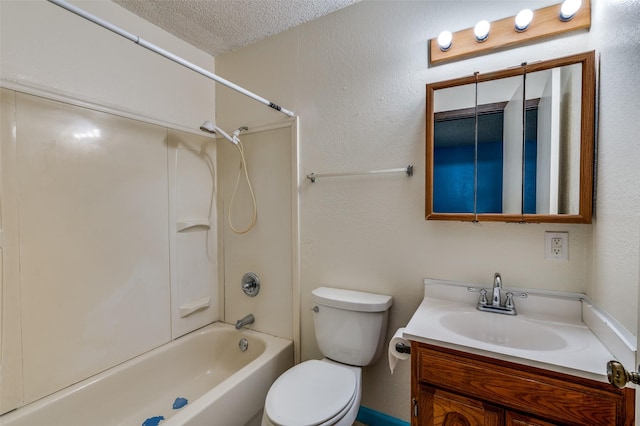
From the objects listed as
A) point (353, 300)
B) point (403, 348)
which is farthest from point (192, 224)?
point (403, 348)

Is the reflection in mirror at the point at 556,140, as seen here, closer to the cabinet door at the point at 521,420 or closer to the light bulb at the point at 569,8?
the light bulb at the point at 569,8

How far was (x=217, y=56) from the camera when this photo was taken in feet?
7.18

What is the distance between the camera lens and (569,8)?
3.76 feet

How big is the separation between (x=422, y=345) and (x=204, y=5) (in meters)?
2.04

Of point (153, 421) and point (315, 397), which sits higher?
point (315, 397)

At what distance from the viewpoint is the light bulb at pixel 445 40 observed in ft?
4.48

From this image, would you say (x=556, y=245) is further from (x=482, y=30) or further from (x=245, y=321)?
(x=245, y=321)

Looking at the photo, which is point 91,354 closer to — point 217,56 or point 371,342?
point 371,342

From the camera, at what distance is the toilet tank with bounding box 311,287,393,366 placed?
1.49m

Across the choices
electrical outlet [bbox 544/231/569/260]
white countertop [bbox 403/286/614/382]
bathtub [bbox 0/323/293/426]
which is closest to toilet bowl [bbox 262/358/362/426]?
bathtub [bbox 0/323/293/426]

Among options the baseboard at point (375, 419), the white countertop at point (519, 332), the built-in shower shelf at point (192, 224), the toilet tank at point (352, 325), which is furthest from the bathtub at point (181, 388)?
the white countertop at point (519, 332)

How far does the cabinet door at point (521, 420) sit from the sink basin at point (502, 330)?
0.94 ft

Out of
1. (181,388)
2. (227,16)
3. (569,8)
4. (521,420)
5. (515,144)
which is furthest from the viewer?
(181,388)

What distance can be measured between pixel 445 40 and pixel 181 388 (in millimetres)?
2498
